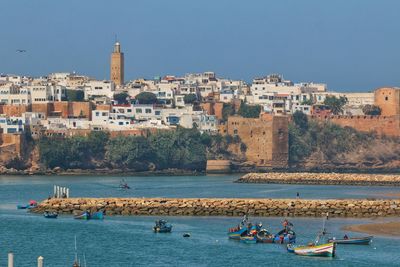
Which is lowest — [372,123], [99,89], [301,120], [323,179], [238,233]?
[238,233]

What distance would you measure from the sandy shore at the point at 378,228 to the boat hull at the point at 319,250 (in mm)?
6159

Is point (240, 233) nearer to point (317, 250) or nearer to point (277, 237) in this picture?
point (277, 237)

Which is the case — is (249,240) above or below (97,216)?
below

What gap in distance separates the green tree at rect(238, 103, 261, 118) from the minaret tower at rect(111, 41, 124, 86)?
1985 centimetres

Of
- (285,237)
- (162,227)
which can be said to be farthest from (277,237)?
(162,227)

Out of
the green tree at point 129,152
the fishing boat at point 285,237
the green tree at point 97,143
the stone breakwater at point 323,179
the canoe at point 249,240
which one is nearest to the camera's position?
the fishing boat at point 285,237

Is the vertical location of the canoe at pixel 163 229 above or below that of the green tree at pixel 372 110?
below

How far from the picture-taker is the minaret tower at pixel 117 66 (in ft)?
444

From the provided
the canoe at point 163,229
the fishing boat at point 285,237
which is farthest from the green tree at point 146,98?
the fishing boat at point 285,237

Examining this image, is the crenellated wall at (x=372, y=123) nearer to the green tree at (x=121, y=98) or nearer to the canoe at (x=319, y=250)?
the green tree at (x=121, y=98)

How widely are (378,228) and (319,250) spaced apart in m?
8.04

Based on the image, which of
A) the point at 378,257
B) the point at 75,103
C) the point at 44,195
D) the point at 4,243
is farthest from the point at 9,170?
the point at 378,257

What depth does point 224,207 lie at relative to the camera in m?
55.3

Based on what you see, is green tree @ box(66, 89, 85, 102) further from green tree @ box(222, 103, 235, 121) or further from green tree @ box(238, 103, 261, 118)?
green tree @ box(238, 103, 261, 118)
